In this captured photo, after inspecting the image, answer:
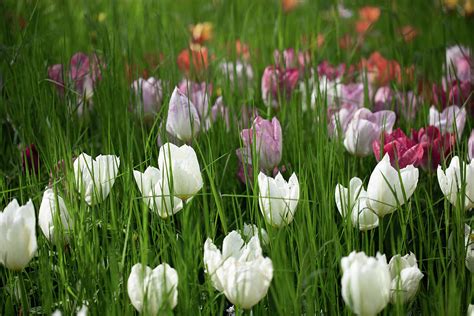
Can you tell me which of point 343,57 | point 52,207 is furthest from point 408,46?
point 52,207

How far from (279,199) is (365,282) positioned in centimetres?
26

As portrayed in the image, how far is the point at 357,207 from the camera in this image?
1.18m

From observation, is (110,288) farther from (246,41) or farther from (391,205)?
(246,41)

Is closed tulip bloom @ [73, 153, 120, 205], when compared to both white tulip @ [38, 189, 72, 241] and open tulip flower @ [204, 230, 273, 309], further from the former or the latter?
open tulip flower @ [204, 230, 273, 309]

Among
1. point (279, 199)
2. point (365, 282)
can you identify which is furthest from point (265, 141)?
point (365, 282)

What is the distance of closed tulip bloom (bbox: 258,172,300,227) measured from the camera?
1157mm

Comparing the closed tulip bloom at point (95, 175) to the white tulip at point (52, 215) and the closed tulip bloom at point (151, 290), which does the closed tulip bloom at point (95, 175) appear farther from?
the closed tulip bloom at point (151, 290)

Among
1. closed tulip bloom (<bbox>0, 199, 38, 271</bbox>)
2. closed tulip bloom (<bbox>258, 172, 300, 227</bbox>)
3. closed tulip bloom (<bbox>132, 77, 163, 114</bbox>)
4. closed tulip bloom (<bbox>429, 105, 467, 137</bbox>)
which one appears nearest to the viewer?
closed tulip bloom (<bbox>0, 199, 38, 271</bbox>)

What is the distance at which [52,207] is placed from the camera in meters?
1.21

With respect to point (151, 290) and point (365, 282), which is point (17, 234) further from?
point (365, 282)

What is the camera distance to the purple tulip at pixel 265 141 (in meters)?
1.41

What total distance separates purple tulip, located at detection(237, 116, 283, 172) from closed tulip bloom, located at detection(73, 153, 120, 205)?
0.27 meters

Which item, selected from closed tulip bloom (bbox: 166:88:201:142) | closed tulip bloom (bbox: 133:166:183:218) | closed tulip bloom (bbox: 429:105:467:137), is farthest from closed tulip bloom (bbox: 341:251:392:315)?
closed tulip bloom (bbox: 429:105:467:137)

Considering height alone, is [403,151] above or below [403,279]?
above
